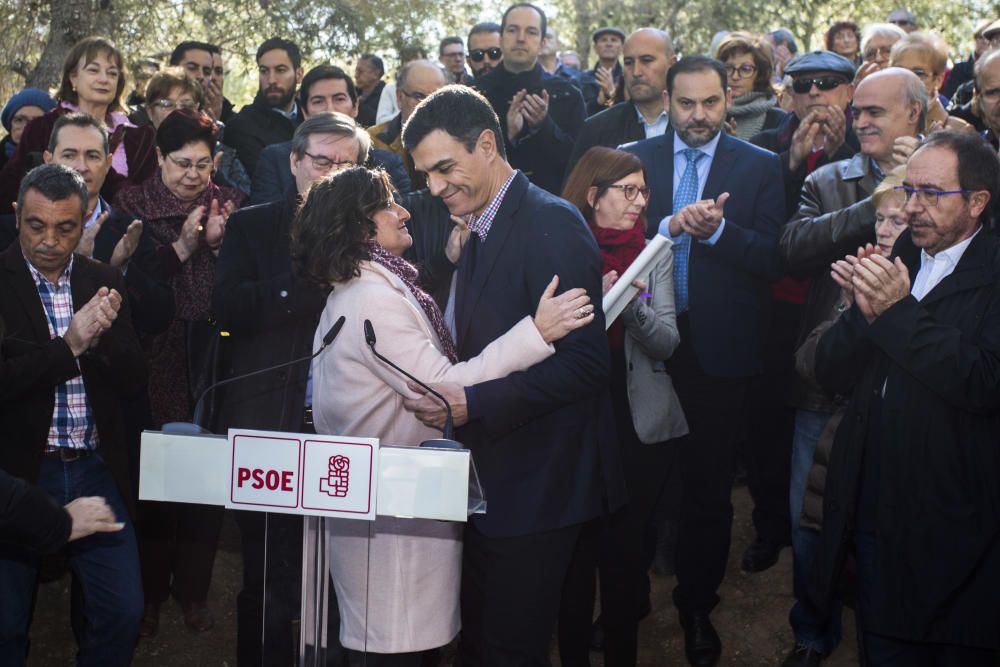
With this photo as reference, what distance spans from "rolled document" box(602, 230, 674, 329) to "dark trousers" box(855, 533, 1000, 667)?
110 cm

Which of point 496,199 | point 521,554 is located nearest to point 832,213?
point 496,199

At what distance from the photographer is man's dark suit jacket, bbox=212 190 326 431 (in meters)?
4.12

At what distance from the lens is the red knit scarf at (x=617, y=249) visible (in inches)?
180

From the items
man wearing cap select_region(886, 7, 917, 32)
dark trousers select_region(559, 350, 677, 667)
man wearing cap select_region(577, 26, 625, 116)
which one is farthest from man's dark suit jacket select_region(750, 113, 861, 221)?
man wearing cap select_region(886, 7, 917, 32)

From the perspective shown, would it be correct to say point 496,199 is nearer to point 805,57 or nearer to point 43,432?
point 43,432

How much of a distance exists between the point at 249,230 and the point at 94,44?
7.45ft

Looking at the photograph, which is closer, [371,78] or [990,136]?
[990,136]

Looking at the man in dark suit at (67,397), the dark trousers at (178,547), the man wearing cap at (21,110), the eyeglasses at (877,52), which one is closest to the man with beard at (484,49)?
the eyeglasses at (877,52)

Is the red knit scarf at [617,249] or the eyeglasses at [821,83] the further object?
the eyeglasses at [821,83]

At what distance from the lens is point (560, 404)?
10.3ft

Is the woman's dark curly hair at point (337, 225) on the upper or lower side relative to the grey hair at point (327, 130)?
lower

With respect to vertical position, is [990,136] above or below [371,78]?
below

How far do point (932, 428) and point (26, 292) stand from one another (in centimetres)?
299

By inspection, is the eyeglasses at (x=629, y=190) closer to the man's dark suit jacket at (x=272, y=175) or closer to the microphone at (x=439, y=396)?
the man's dark suit jacket at (x=272, y=175)
